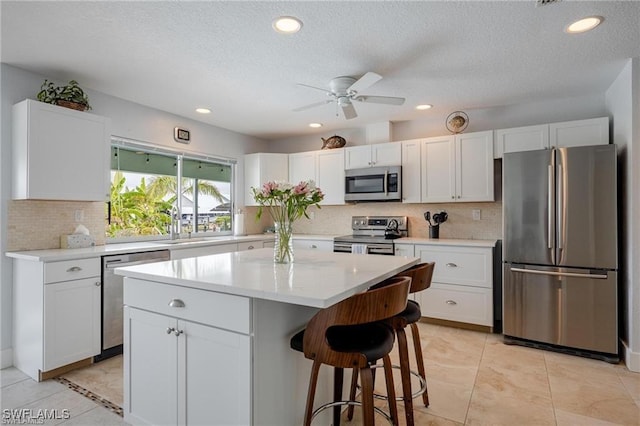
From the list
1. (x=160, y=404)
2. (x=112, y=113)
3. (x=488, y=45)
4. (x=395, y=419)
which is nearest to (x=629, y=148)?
(x=488, y=45)

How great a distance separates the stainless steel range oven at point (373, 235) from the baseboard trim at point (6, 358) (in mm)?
3202

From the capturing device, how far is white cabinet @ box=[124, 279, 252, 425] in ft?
4.94

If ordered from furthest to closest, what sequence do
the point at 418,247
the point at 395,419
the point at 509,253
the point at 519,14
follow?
the point at 418,247, the point at 509,253, the point at 519,14, the point at 395,419

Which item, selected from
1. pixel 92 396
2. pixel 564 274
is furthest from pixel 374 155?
pixel 92 396

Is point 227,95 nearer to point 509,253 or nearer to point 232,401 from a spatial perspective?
point 232,401

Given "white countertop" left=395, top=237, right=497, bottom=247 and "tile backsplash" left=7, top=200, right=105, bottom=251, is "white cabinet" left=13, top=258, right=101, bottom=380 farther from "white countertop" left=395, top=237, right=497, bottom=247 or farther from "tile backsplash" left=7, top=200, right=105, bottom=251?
"white countertop" left=395, top=237, right=497, bottom=247

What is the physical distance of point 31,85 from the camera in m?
2.91

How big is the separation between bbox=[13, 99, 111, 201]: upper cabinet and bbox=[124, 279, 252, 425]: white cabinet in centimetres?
158

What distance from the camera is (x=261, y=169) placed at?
16.6 feet

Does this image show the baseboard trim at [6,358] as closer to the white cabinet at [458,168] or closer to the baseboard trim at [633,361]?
the white cabinet at [458,168]

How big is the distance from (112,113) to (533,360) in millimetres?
4626

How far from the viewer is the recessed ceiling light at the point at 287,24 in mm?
2102

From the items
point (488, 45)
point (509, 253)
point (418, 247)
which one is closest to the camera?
point (488, 45)

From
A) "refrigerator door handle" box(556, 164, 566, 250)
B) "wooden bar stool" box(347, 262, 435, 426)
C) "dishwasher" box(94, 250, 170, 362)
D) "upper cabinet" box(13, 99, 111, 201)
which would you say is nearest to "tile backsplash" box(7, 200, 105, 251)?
"upper cabinet" box(13, 99, 111, 201)
